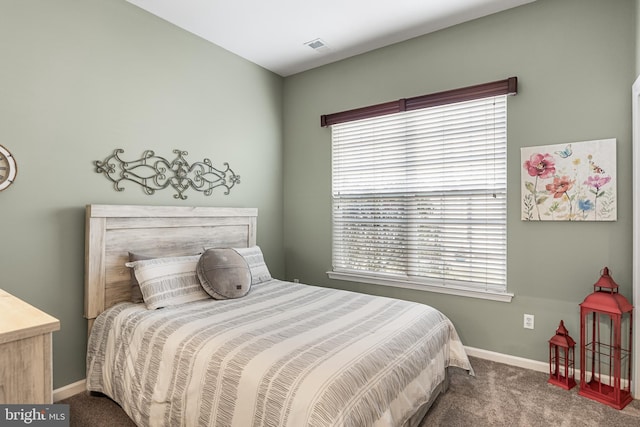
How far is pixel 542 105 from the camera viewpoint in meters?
2.66

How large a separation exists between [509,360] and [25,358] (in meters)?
3.04

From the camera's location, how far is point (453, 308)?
121 inches

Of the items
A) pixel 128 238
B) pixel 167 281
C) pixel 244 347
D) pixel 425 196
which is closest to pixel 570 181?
pixel 425 196

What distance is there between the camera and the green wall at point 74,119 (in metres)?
2.17

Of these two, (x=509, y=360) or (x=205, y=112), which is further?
(x=205, y=112)

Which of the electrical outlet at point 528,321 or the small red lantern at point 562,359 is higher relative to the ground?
the electrical outlet at point 528,321

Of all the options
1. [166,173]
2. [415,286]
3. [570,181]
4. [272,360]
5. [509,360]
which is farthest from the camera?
[415,286]

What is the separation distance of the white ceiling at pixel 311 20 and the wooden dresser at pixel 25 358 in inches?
100

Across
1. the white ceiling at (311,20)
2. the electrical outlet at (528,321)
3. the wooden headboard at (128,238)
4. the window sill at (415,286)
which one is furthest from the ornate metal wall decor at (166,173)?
the electrical outlet at (528,321)

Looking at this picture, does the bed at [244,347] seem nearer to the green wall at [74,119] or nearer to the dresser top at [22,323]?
the green wall at [74,119]

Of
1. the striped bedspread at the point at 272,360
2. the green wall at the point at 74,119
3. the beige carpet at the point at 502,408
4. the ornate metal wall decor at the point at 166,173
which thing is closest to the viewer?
the striped bedspread at the point at 272,360

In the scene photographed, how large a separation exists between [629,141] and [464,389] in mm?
2003

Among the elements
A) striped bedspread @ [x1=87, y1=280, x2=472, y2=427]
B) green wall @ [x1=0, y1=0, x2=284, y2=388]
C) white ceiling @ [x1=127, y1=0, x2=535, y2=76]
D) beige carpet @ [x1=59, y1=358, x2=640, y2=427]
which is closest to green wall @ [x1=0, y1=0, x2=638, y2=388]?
green wall @ [x1=0, y1=0, x2=284, y2=388]

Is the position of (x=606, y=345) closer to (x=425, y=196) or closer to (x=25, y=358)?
A: (x=425, y=196)
